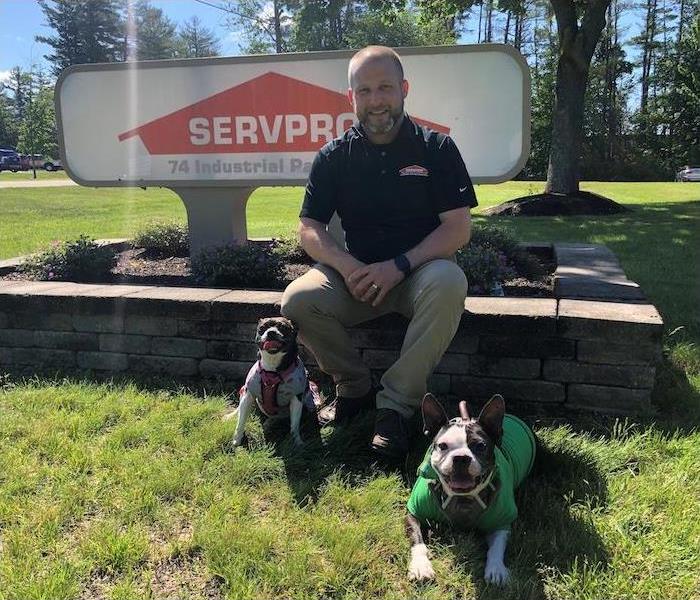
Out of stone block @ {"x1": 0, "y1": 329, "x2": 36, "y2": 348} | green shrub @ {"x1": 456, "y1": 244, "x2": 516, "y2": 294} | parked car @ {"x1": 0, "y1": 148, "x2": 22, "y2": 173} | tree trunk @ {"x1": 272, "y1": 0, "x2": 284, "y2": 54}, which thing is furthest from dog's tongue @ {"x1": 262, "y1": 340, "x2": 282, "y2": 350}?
parked car @ {"x1": 0, "y1": 148, "x2": 22, "y2": 173}

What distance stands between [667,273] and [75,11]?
60241 mm

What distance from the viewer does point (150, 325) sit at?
3498 millimetres

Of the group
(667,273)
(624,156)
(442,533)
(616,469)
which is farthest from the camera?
(624,156)

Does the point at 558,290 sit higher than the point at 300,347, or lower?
higher

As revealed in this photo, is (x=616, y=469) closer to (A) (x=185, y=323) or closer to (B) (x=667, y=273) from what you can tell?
(A) (x=185, y=323)

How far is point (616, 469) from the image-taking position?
248 cm

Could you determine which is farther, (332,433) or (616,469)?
(332,433)

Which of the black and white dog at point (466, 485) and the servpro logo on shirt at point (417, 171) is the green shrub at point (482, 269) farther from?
the black and white dog at point (466, 485)

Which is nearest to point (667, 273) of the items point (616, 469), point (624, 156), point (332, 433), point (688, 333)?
point (688, 333)

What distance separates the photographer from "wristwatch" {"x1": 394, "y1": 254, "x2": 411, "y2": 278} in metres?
2.71

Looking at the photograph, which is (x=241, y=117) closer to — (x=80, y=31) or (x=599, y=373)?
(x=599, y=373)

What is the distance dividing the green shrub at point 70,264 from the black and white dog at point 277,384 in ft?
6.91

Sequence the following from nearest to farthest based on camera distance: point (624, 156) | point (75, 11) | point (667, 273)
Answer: point (667, 273) < point (624, 156) < point (75, 11)

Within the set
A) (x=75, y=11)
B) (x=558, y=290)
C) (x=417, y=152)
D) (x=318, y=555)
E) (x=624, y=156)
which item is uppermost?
(x=75, y=11)
